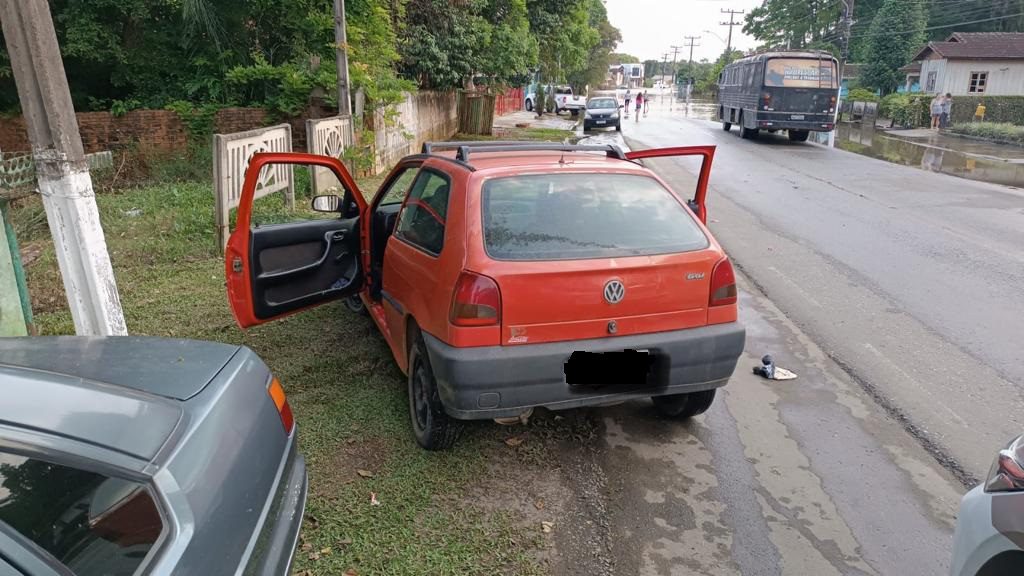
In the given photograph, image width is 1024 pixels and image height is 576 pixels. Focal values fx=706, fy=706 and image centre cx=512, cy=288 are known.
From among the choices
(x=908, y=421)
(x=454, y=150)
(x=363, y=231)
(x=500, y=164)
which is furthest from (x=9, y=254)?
(x=908, y=421)

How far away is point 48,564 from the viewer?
1562 millimetres

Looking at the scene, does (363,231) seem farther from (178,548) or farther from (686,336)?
(178,548)

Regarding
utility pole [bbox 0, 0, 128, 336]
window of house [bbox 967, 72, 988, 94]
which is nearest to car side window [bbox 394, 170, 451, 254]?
utility pole [bbox 0, 0, 128, 336]

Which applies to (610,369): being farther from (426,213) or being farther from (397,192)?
(397,192)

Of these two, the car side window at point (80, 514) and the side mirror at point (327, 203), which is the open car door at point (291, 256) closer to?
the side mirror at point (327, 203)

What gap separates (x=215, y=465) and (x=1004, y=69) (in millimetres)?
51109

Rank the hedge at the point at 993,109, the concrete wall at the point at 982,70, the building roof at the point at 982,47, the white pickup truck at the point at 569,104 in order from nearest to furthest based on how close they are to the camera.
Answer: the hedge at the point at 993,109, the concrete wall at the point at 982,70, the building roof at the point at 982,47, the white pickup truck at the point at 569,104

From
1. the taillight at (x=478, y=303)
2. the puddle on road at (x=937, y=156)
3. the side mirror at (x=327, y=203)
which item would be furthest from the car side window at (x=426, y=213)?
the puddle on road at (x=937, y=156)

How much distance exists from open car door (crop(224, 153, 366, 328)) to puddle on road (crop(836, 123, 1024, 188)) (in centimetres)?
1510

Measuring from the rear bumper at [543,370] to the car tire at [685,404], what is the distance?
39 centimetres

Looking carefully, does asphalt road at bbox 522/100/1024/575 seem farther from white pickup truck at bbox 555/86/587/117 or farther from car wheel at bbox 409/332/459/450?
white pickup truck at bbox 555/86/587/117

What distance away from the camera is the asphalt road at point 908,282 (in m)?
4.59

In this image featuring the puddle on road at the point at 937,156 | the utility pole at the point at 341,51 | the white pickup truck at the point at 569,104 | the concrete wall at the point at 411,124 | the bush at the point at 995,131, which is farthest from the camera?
the white pickup truck at the point at 569,104

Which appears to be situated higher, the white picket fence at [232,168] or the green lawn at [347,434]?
the white picket fence at [232,168]
